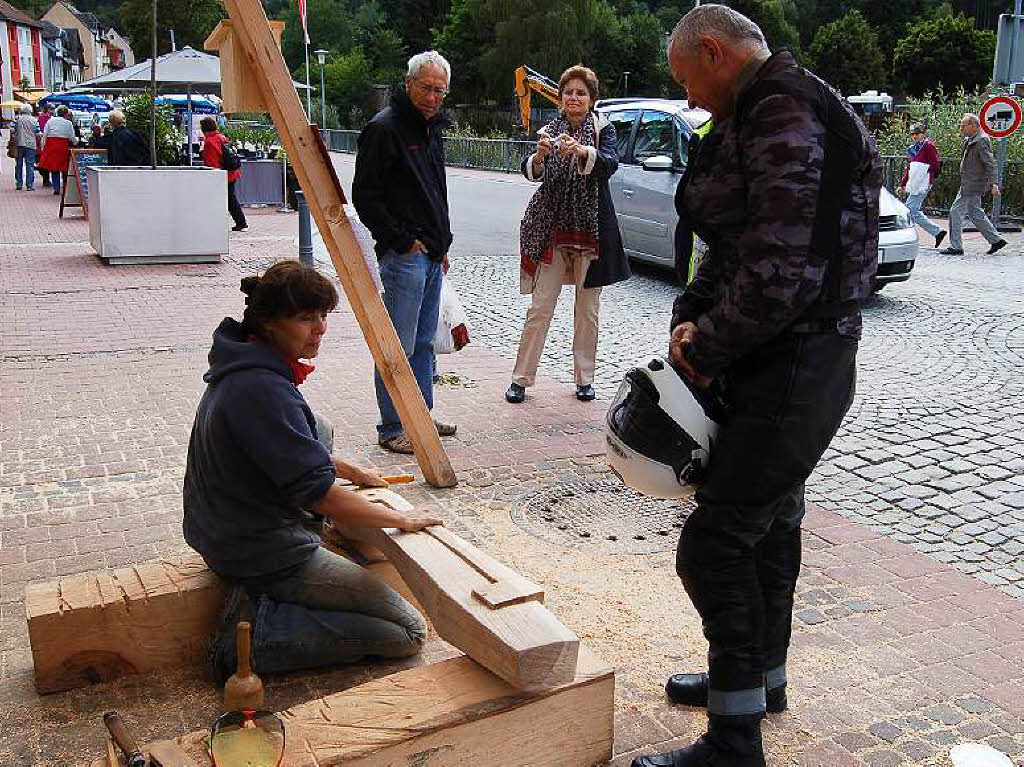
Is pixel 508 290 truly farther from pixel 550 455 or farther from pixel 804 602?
pixel 804 602

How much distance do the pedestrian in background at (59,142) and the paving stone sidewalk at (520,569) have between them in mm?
14897

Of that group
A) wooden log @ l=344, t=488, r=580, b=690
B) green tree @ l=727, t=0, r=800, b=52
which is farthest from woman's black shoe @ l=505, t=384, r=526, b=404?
green tree @ l=727, t=0, r=800, b=52

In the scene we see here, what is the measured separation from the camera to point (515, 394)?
673cm

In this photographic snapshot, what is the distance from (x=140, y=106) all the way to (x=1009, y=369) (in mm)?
14862

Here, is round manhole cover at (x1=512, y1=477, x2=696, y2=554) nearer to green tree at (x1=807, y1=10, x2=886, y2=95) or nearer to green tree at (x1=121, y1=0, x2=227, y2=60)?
green tree at (x1=807, y1=10, x2=886, y2=95)

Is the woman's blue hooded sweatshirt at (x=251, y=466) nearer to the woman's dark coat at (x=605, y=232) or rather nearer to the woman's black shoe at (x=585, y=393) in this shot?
the woman's dark coat at (x=605, y=232)

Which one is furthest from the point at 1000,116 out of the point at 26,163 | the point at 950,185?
the point at 26,163

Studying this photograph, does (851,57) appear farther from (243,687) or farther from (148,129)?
(243,687)

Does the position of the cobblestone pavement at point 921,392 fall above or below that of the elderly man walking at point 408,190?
below

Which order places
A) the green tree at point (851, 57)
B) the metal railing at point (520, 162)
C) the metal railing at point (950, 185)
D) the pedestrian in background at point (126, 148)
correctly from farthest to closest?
the green tree at point (851, 57)
the metal railing at point (520, 162)
the metal railing at point (950, 185)
the pedestrian in background at point (126, 148)

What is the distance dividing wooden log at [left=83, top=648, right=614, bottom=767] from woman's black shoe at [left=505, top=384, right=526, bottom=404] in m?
3.91

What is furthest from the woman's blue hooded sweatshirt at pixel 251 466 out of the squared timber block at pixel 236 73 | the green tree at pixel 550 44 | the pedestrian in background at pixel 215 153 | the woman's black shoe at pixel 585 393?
the green tree at pixel 550 44

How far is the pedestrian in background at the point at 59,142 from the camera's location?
2106cm

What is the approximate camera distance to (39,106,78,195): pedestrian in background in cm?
2106
